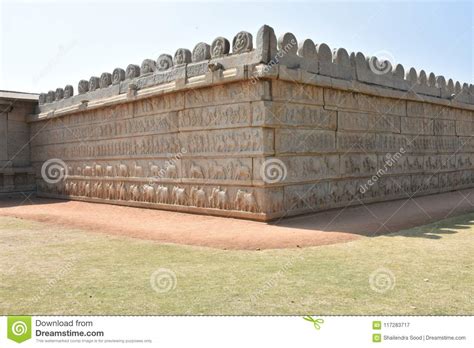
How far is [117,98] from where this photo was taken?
12.7 metres

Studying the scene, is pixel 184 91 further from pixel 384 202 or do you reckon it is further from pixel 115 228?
pixel 384 202

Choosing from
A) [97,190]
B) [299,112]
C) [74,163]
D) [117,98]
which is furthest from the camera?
[74,163]

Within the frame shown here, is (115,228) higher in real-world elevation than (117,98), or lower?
lower

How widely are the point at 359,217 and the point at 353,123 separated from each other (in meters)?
2.80
